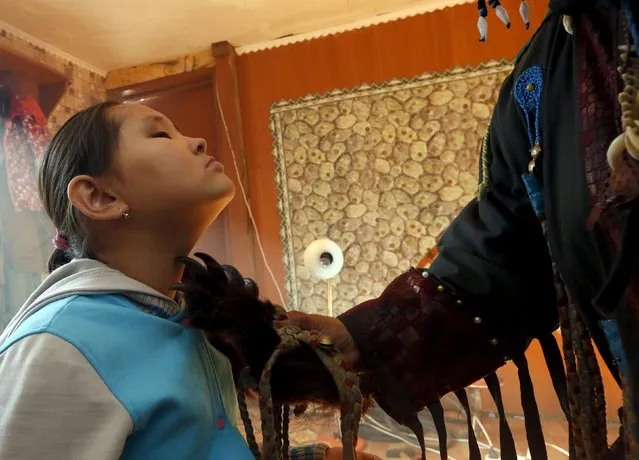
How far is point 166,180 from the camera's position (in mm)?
774

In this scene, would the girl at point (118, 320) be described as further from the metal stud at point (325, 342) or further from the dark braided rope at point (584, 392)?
the dark braided rope at point (584, 392)

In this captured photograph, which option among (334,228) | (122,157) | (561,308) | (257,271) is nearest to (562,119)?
(561,308)

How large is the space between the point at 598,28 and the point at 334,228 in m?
2.37

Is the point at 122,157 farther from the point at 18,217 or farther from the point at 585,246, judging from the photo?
the point at 18,217

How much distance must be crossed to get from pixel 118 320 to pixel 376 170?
2.24 metres

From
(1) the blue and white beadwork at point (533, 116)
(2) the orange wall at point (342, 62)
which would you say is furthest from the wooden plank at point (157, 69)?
(1) the blue and white beadwork at point (533, 116)

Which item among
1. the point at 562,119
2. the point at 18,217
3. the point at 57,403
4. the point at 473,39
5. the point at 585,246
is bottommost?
the point at 57,403

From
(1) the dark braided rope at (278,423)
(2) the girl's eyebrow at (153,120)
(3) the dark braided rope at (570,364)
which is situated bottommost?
(1) the dark braided rope at (278,423)

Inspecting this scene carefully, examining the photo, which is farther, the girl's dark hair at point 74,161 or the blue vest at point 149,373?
the girl's dark hair at point 74,161

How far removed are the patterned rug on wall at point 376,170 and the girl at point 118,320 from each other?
1954 millimetres

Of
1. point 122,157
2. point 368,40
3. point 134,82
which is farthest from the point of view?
point 134,82

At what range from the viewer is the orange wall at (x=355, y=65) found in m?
2.58

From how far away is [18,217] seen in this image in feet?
8.26

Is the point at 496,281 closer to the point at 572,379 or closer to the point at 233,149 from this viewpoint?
the point at 572,379
